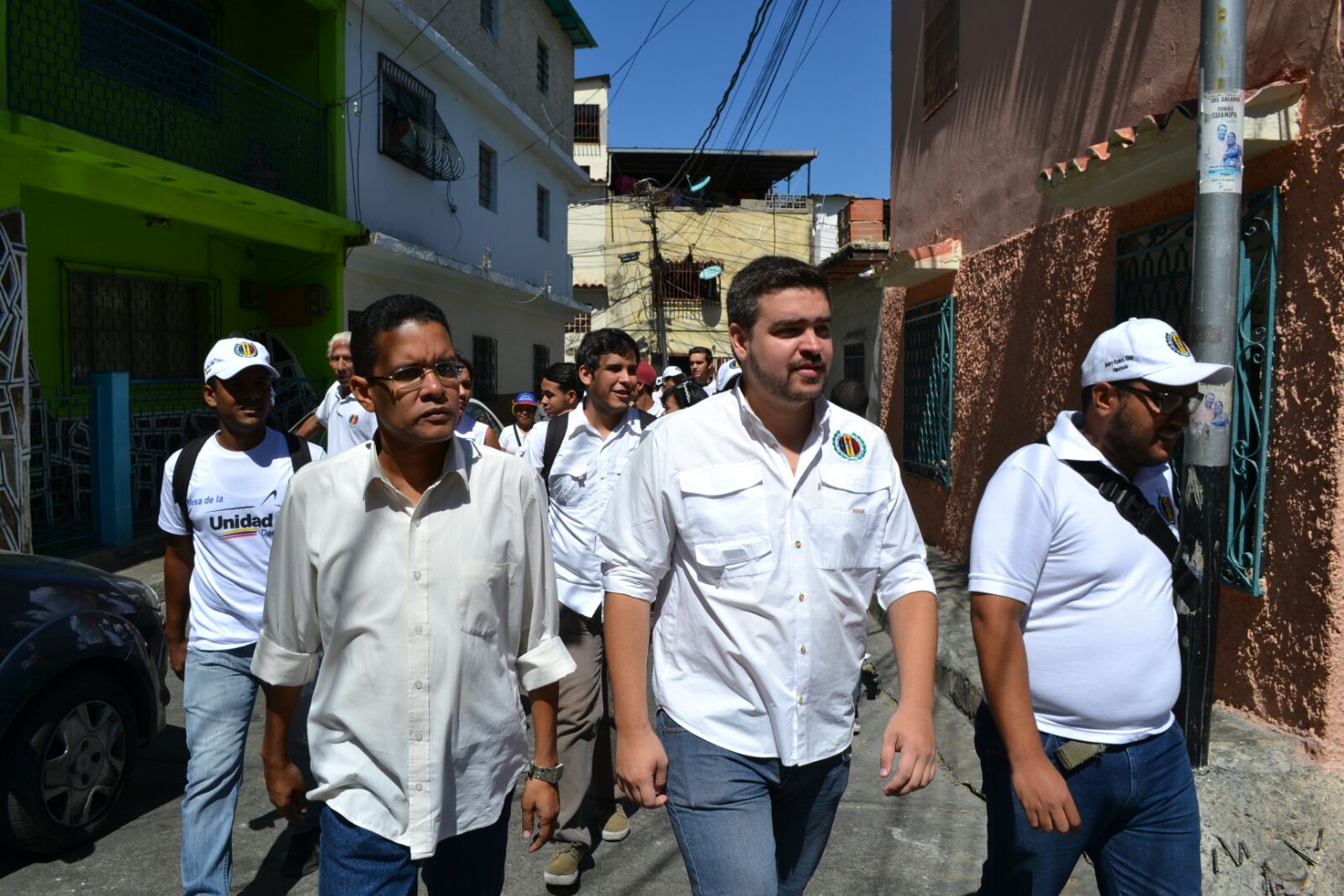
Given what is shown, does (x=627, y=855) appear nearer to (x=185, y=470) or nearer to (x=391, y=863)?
(x=391, y=863)

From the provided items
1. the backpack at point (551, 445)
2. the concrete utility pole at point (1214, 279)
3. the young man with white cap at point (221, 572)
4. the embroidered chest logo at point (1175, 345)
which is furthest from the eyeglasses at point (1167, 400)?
the young man with white cap at point (221, 572)

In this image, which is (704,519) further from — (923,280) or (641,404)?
(923,280)

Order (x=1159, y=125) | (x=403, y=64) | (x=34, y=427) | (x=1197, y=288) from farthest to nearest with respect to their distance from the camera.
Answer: (x=403, y=64) < (x=34, y=427) < (x=1159, y=125) < (x=1197, y=288)

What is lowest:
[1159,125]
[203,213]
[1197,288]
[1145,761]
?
[1145,761]

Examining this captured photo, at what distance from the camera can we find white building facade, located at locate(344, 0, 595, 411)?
42.4 feet

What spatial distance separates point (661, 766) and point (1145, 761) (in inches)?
46.2

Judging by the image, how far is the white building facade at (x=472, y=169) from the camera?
12930 mm

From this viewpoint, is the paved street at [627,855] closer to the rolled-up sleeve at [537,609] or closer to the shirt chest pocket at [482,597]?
the rolled-up sleeve at [537,609]

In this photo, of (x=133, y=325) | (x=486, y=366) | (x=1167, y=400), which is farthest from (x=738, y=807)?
(x=486, y=366)

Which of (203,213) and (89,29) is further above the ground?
(89,29)

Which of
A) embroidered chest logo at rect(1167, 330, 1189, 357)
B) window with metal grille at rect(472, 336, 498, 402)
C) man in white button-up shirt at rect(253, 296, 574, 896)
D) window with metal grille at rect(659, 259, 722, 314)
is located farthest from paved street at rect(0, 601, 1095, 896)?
window with metal grille at rect(659, 259, 722, 314)

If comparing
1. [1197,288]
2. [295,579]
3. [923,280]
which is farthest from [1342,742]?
[923,280]

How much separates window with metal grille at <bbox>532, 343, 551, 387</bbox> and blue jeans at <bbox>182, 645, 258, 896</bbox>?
57.5 feet

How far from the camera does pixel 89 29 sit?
9.05 m
